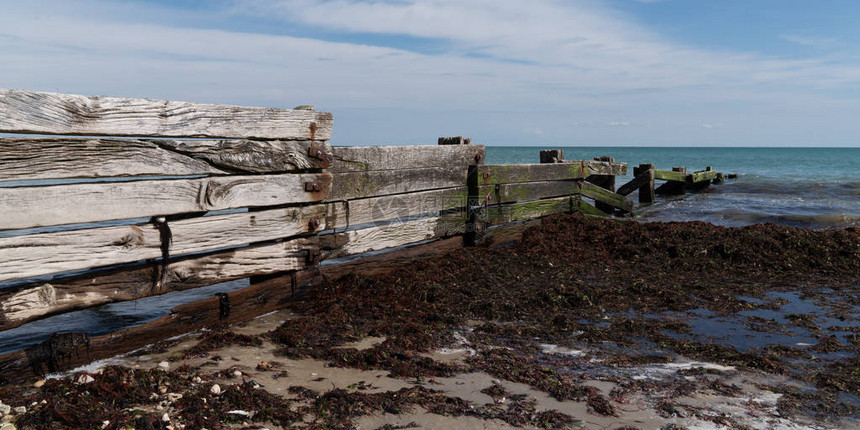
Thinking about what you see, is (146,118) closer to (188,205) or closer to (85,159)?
(85,159)

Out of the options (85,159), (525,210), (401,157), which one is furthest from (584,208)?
(85,159)

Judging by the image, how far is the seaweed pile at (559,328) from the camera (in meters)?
3.89

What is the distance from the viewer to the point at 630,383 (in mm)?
4398

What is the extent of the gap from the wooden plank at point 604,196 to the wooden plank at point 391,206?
3.70 m

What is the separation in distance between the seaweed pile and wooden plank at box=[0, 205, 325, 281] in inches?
34.3

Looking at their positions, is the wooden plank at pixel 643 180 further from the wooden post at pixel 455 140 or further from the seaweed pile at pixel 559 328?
the wooden post at pixel 455 140

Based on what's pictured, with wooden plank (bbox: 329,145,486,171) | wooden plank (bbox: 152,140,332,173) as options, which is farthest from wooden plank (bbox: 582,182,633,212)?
wooden plank (bbox: 152,140,332,173)

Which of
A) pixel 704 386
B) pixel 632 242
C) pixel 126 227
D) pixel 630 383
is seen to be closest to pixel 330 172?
pixel 126 227

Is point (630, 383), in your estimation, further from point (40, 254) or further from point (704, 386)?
point (40, 254)

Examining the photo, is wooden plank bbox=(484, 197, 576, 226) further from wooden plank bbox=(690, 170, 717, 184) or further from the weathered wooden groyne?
wooden plank bbox=(690, 170, 717, 184)

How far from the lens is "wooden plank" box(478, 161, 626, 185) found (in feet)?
28.5

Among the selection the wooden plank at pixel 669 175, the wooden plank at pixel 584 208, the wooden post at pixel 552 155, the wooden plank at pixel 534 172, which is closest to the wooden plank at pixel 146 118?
the wooden plank at pixel 534 172

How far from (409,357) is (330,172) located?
2.48 m

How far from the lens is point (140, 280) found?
16.2 feet
